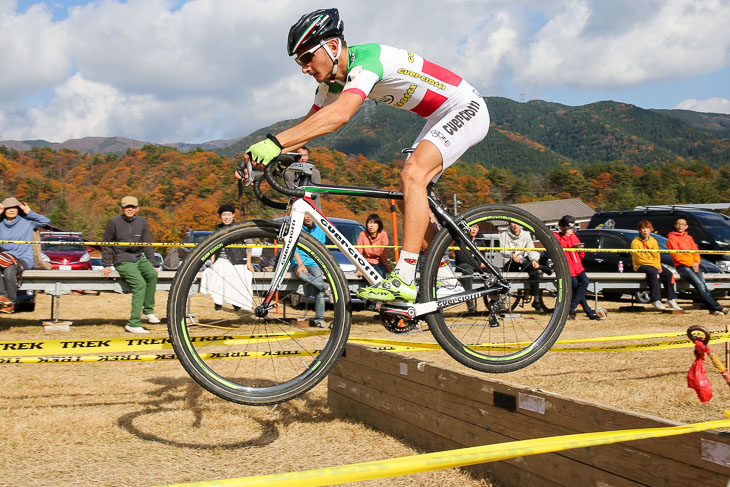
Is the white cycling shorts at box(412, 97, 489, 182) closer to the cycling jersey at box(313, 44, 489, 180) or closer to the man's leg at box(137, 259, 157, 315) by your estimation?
the cycling jersey at box(313, 44, 489, 180)

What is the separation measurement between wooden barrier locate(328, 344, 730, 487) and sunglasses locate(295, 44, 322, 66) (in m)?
2.59

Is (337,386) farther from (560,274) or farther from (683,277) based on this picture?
(683,277)

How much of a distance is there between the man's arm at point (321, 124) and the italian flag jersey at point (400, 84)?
0.43 ft

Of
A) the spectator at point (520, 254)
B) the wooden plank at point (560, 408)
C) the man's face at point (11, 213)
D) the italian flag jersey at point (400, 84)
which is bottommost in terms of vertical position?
the wooden plank at point (560, 408)

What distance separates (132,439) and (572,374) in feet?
16.5

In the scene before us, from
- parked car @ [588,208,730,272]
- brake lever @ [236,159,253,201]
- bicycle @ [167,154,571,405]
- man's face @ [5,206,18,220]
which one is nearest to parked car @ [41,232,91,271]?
man's face @ [5,206,18,220]

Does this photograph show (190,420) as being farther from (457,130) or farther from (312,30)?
(312,30)

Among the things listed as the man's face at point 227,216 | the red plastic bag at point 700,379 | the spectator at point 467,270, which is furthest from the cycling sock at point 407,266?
the man's face at point 227,216

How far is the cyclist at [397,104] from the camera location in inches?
129

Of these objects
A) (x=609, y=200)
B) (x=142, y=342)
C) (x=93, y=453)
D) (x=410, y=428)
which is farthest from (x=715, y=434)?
(x=609, y=200)

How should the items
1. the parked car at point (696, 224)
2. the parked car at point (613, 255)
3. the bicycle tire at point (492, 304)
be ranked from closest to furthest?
the bicycle tire at point (492, 304)
the parked car at point (613, 255)
the parked car at point (696, 224)

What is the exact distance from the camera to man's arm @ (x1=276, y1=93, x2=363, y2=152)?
3.23m

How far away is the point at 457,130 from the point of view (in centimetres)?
382

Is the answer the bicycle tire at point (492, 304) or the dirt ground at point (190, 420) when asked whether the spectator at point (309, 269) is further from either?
the dirt ground at point (190, 420)
